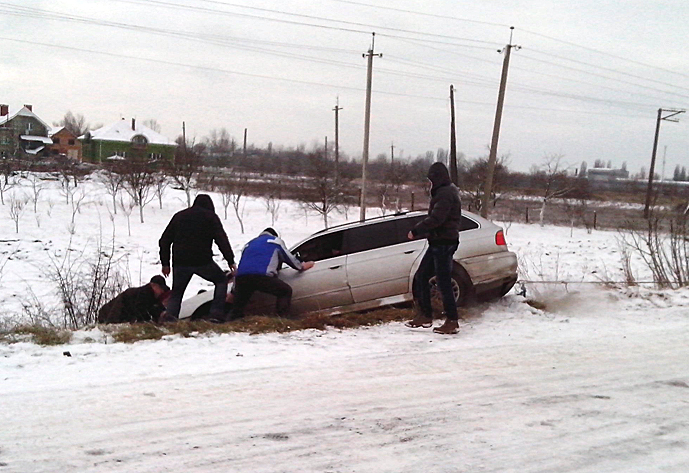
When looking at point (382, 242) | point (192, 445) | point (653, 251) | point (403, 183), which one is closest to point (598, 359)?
point (382, 242)

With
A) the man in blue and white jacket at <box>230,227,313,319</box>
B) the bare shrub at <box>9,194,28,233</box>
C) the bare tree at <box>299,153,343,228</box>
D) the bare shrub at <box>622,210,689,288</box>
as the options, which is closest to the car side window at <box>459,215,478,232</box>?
the man in blue and white jacket at <box>230,227,313,319</box>

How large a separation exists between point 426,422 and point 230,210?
31820 mm

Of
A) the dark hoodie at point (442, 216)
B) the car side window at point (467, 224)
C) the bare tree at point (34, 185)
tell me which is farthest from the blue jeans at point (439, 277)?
the bare tree at point (34, 185)

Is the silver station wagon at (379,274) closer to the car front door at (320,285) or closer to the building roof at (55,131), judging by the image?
the car front door at (320,285)

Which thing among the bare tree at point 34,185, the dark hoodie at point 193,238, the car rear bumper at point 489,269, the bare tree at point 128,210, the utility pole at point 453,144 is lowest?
the bare tree at point 128,210

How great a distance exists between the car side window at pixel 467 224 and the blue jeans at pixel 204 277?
3.40m

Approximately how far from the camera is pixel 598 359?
5.86 meters

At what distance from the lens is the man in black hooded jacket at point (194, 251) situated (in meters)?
7.44

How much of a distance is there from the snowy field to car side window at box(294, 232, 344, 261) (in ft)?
5.81

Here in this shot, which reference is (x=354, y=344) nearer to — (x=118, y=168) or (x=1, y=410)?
(x=1, y=410)

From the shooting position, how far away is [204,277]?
7.53 m

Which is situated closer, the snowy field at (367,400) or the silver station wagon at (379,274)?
the snowy field at (367,400)

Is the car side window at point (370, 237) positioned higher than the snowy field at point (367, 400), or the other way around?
the car side window at point (370, 237)

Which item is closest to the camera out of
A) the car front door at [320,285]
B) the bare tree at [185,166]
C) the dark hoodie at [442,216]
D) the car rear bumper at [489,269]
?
the dark hoodie at [442,216]
